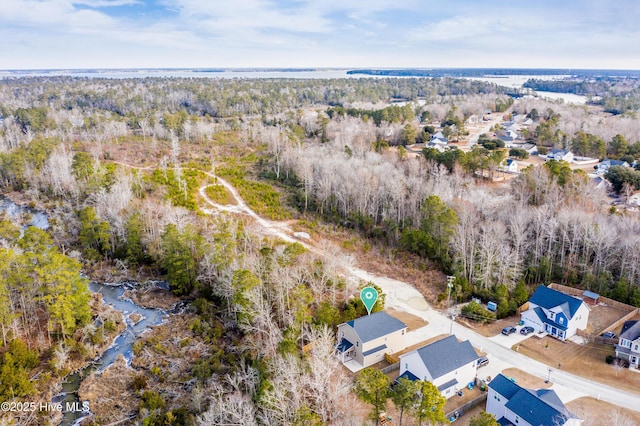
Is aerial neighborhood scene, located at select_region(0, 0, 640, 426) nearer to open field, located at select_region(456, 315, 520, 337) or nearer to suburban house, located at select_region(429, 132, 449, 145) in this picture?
→ open field, located at select_region(456, 315, 520, 337)

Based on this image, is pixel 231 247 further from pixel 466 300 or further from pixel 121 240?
pixel 466 300

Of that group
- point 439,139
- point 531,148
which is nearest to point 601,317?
point 531,148

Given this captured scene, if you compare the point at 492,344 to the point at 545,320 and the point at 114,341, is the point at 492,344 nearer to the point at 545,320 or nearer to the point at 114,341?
the point at 545,320

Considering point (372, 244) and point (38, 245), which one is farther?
point (372, 244)

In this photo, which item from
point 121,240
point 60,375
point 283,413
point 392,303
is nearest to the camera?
point 283,413

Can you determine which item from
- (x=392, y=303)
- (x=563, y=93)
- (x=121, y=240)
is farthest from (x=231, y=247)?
(x=563, y=93)

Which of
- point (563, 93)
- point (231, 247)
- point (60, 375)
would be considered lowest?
point (60, 375)
